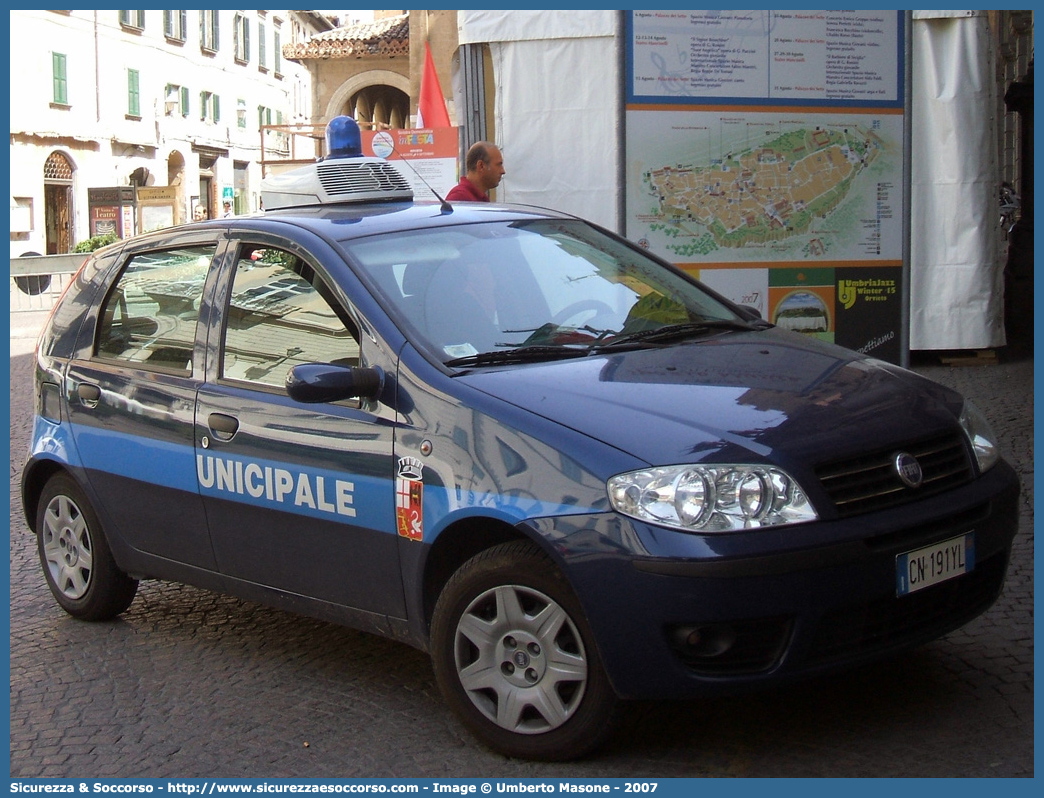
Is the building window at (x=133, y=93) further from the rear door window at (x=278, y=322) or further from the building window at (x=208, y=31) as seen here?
the rear door window at (x=278, y=322)

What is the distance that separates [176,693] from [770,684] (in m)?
2.20

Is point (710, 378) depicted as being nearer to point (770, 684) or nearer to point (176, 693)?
point (770, 684)

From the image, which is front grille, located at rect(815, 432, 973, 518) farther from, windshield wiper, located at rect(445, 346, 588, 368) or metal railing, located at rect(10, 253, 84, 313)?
metal railing, located at rect(10, 253, 84, 313)

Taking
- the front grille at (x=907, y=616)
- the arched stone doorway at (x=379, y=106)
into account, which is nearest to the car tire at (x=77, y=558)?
the front grille at (x=907, y=616)

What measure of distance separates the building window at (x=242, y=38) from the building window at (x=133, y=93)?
432 inches

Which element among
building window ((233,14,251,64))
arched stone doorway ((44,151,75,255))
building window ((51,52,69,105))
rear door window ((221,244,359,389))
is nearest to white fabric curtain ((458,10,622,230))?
rear door window ((221,244,359,389))

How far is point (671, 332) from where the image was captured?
4715 millimetres

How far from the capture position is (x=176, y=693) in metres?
4.83

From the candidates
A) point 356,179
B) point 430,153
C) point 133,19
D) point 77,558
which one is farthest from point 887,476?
point 133,19

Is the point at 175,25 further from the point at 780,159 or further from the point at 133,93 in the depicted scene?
the point at 780,159

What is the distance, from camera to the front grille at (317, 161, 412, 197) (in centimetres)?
552

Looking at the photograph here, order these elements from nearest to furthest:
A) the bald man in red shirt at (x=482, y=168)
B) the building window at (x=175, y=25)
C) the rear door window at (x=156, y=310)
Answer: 1. the rear door window at (x=156, y=310)
2. the bald man in red shirt at (x=482, y=168)
3. the building window at (x=175, y=25)

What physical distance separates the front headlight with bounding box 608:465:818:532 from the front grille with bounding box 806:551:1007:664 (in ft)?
1.06

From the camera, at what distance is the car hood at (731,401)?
3.73 meters
